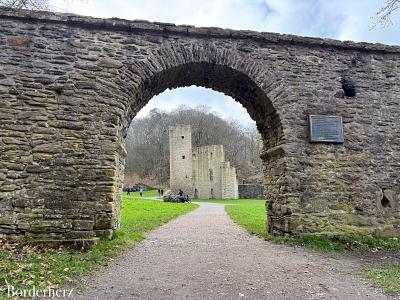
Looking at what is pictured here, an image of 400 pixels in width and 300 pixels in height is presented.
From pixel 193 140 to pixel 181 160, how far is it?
31.9 feet

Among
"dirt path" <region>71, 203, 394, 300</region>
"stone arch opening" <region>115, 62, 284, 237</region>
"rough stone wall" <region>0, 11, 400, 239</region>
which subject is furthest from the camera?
"stone arch opening" <region>115, 62, 284, 237</region>

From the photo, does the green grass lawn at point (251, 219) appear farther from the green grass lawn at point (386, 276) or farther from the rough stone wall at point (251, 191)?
the rough stone wall at point (251, 191)

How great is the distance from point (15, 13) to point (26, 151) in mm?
2880

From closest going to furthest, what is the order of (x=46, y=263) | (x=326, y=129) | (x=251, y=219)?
(x=46, y=263) < (x=326, y=129) < (x=251, y=219)

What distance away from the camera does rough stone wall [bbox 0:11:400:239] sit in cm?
661

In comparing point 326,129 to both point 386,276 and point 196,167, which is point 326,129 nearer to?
point 386,276

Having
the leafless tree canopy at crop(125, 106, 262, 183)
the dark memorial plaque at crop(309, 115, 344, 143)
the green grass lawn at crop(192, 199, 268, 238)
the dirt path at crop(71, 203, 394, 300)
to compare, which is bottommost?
the green grass lawn at crop(192, 199, 268, 238)

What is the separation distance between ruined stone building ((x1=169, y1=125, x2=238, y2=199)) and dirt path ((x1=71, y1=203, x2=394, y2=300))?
34.4m

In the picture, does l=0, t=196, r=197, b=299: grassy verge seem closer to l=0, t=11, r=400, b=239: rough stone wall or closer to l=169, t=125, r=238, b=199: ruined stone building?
l=0, t=11, r=400, b=239: rough stone wall

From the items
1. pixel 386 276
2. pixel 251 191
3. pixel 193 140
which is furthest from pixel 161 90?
pixel 193 140

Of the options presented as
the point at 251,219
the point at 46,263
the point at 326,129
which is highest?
the point at 326,129

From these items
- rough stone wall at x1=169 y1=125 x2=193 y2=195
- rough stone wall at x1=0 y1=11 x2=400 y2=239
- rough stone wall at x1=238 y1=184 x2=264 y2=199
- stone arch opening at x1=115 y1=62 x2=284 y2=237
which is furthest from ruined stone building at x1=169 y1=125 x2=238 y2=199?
rough stone wall at x1=0 y1=11 x2=400 y2=239

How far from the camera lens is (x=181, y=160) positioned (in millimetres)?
43844

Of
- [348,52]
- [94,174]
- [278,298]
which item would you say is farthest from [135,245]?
[348,52]
